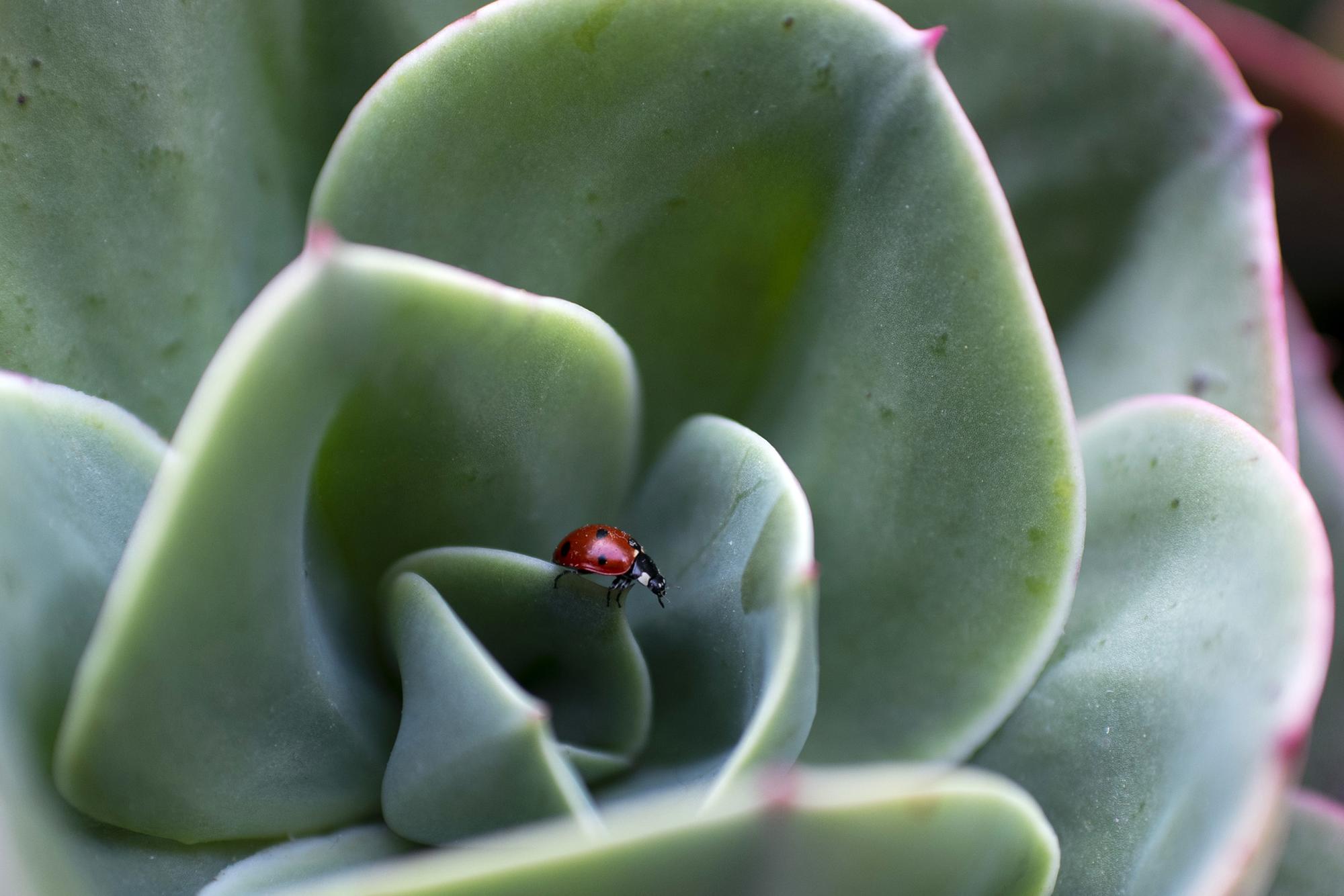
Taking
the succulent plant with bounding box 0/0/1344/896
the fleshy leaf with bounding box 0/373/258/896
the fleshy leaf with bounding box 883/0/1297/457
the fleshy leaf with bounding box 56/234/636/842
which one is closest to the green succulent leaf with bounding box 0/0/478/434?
the succulent plant with bounding box 0/0/1344/896

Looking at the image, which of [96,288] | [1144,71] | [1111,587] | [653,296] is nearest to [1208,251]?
[1144,71]

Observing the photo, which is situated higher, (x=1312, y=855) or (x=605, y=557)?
(x=605, y=557)

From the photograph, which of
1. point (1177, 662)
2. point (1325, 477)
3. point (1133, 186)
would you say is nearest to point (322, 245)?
point (1177, 662)

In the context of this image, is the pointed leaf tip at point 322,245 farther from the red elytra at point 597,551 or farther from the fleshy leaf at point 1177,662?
the fleshy leaf at point 1177,662

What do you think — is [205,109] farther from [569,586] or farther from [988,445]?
[988,445]

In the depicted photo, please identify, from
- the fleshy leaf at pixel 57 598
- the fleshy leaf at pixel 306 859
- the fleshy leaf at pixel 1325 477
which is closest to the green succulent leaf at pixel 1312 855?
the fleshy leaf at pixel 1325 477

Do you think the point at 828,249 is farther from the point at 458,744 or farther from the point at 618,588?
the point at 458,744

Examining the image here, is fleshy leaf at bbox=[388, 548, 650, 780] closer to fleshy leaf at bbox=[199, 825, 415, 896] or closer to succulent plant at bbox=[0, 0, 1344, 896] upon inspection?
succulent plant at bbox=[0, 0, 1344, 896]
